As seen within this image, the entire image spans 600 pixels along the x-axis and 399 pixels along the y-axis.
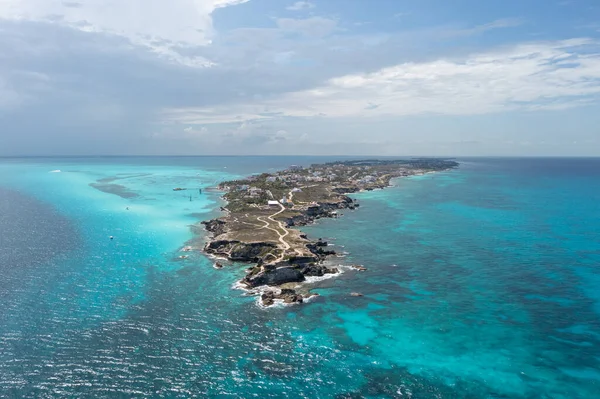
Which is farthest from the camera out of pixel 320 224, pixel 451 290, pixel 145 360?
pixel 320 224

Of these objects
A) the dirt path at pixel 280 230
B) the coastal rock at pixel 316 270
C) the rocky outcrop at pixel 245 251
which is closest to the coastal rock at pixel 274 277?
the coastal rock at pixel 316 270

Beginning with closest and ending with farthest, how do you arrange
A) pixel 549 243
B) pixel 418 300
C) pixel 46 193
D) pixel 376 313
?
pixel 376 313
pixel 418 300
pixel 549 243
pixel 46 193

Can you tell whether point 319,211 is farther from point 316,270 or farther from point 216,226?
point 316,270

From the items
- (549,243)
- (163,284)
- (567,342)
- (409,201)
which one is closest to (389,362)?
(567,342)

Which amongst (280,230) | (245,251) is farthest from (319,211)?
(245,251)

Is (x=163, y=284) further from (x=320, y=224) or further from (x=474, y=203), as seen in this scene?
(x=474, y=203)

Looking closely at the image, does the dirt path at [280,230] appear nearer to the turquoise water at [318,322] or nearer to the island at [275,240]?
the island at [275,240]

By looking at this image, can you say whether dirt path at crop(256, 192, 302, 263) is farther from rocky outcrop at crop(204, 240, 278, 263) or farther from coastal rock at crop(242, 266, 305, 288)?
coastal rock at crop(242, 266, 305, 288)

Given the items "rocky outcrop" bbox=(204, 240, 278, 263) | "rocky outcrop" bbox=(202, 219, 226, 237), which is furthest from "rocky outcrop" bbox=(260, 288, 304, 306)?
"rocky outcrop" bbox=(202, 219, 226, 237)
